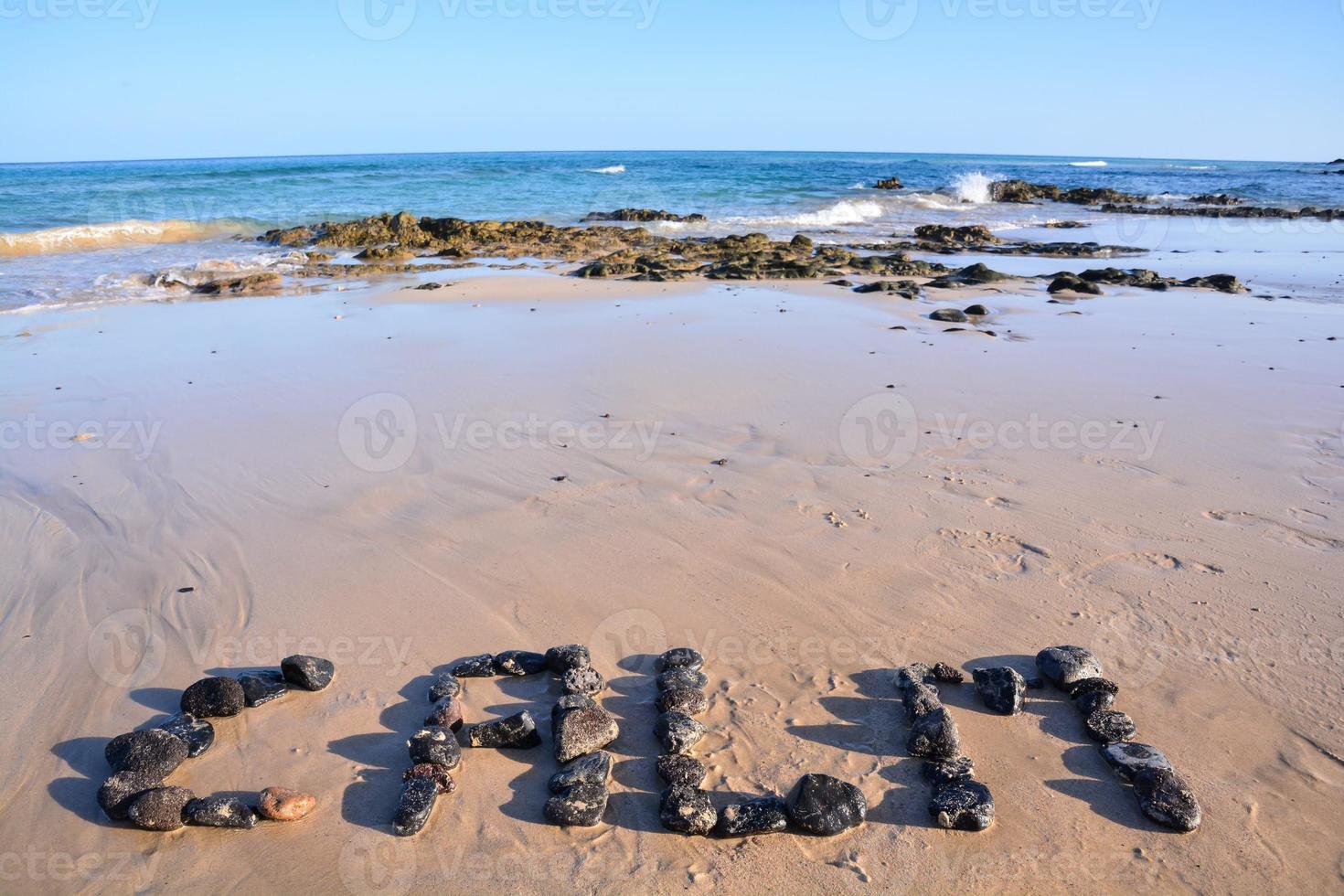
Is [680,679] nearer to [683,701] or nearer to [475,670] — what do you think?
[683,701]

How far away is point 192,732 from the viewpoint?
110 inches

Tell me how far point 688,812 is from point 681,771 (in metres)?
0.17

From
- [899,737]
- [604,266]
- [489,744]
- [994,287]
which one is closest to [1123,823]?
[899,737]

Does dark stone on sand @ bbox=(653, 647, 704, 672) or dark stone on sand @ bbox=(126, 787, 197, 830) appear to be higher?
dark stone on sand @ bbox=(653, 647, 704, 672)

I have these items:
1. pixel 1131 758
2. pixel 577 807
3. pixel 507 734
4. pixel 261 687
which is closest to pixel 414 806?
pixel 507 734

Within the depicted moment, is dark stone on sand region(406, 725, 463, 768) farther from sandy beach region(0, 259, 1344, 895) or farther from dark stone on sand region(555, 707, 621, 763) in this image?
dark stone on sand region(555, 707, 621, 763)

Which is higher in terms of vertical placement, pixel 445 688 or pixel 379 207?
pixel 379 207

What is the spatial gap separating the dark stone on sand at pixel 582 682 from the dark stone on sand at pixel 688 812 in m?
0.61

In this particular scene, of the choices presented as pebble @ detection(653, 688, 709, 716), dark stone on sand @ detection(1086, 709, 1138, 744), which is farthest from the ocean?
dark stone on sand @ detection(1086, 709, 1138, 744)

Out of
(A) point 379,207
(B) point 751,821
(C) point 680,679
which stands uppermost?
(A) point 379,207

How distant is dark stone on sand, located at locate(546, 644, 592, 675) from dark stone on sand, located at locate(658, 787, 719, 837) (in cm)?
77

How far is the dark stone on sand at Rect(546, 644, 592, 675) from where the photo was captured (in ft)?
10.4

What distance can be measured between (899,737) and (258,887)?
2.07m

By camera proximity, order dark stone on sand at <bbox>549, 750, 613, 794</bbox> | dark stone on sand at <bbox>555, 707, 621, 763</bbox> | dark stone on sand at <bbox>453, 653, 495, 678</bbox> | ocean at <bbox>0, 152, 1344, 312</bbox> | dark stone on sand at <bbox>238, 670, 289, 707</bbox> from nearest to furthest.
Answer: dark stone on sand at <bbox>549, 750, 613, 794</bbox> → dark stone on sand at <bbox>555, 707, 621, 763</bbox> → dark stone on sand at <bbox>238, 670, 289, 707</bbox> → dark stone on sand at <bbox>453, 653, 495, 678</bbox> → ocean at <bbox>0, 152, 1344, 312</bbox>
